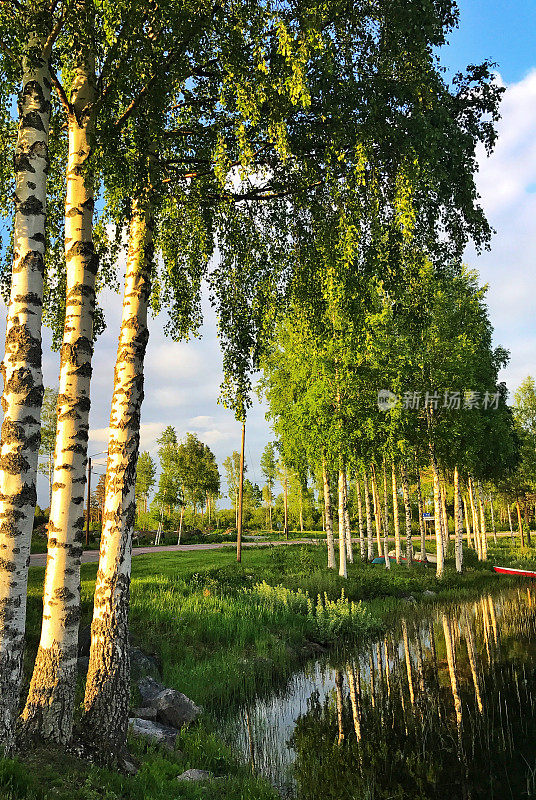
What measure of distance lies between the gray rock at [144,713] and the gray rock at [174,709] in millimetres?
120

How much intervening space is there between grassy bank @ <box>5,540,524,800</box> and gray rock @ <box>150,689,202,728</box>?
0.22 meters

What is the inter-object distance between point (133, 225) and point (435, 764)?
7661 mm

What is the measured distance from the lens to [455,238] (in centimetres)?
798

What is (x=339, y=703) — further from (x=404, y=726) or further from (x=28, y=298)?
(x=28, y=298)

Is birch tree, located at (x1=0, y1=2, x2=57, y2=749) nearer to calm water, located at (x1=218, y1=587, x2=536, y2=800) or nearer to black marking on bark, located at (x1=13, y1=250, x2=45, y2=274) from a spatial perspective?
black marking on bark, located at (x1=13, y1=250, x2=45, y2=274)

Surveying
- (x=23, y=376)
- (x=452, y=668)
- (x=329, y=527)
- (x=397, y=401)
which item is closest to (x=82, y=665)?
(x=23, y=376)

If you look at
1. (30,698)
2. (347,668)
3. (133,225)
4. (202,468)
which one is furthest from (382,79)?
(202,468)

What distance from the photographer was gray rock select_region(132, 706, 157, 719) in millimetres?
7219

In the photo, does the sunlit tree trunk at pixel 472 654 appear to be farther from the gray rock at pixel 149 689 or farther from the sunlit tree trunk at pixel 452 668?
the gray rock at pixel 149 689

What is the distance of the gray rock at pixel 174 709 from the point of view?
745cm

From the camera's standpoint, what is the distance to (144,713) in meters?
7.29

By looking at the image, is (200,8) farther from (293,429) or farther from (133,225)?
(293,429)

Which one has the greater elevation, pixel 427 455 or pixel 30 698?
pixel 427 455

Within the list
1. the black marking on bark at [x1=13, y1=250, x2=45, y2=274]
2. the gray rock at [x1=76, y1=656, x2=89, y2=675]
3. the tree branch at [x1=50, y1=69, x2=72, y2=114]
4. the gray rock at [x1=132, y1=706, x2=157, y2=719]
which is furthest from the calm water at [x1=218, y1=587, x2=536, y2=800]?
the tree branch at [x1=50, y1=69, x2=72, y2=114]
